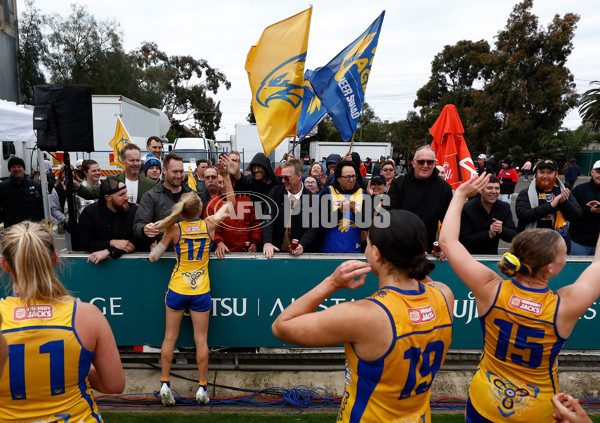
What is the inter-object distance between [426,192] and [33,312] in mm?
3809

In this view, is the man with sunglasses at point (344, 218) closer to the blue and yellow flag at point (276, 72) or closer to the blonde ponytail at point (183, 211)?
the blue and yellow flag at point (276, 72)

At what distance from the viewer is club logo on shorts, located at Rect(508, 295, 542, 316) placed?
1.97 meters

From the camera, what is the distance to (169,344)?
362 cm

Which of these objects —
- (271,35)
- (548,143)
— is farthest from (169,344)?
(548,143)

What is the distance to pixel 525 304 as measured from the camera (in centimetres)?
199

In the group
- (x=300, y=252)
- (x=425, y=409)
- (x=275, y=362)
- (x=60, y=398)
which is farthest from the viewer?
(x=275, y=362)

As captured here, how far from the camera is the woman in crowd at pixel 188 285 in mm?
3629

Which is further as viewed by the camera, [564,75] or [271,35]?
[564,75]

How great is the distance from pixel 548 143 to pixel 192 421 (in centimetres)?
3615

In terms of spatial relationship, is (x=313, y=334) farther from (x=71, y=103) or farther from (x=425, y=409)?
(x=71, y=103)

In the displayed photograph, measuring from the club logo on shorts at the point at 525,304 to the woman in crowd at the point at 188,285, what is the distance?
2552 millimetres

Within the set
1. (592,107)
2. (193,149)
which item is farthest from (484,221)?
(592,107)

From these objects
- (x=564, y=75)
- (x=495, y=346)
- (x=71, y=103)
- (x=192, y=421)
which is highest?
(x=564, y=75)

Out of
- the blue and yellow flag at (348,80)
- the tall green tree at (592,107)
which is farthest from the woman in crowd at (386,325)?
the tall green tree at (592,107)
